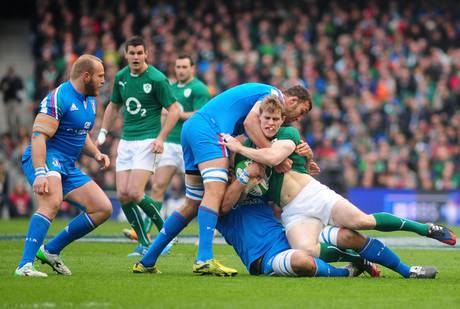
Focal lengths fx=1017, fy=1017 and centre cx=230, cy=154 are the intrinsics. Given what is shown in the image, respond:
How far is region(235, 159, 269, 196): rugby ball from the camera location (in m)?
9.40

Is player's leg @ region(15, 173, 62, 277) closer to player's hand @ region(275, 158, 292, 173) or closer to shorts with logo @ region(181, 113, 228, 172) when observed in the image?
shorts with logo @ region(181, 113, 228, 172)

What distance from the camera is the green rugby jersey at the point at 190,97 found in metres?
15.1

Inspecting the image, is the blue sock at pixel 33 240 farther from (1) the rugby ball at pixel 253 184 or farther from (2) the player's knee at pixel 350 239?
(2) the player's knee at pixel 350 239

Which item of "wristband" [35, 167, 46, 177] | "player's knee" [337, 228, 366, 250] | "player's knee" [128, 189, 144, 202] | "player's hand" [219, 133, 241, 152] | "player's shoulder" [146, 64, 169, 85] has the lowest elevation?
"player's knee" [128, 189, 144, 202]

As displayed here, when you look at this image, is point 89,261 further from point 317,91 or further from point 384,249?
point 317,91

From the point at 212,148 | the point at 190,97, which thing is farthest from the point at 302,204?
the point at 190,97

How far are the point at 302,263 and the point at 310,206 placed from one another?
1.93ft

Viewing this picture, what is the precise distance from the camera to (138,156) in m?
12.6

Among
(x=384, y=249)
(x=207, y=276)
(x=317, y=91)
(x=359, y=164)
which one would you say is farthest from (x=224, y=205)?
(x=317, y=91)

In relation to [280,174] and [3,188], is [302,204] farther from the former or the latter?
[3,188]

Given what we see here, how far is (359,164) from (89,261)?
1440cm

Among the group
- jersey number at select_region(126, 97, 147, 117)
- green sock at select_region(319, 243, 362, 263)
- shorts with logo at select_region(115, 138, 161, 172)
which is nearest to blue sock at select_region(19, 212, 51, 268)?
green sock at select_region(319, 243, 362, 263)

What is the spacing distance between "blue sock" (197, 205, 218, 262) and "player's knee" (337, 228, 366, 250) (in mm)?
1161

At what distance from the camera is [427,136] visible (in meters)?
25.8
